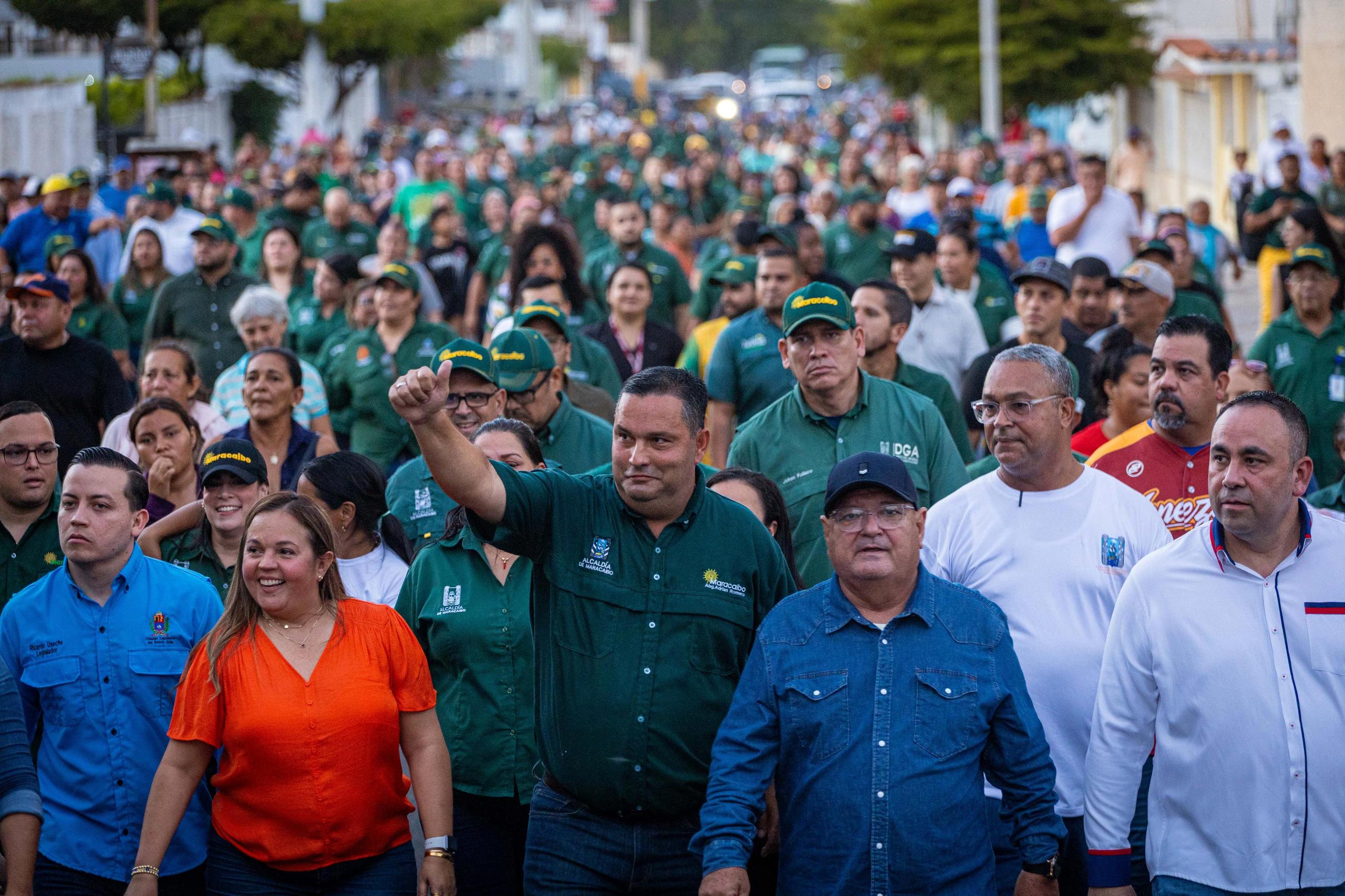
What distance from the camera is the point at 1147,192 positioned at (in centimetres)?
3859

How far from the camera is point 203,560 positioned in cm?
630

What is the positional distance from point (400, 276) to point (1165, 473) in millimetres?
5383

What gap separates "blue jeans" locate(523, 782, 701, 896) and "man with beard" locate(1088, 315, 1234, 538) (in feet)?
7.68

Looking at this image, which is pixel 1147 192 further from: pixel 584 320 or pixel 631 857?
pixel 631 857

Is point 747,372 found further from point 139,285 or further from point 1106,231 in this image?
point 1106,231

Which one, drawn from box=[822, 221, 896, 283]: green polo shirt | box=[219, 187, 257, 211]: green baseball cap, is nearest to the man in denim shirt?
box=[822, 221, 896, 283]: green polo shirt

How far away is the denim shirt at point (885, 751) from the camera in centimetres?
430

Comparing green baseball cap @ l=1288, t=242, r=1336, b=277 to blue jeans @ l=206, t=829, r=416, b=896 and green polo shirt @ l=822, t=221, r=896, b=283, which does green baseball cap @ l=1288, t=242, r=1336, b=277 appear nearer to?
green polo shirt @ l=822, t=221, r=896, b=283

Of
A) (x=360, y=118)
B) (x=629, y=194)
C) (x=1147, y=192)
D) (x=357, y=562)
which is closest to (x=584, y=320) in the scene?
(x=357, y=562)

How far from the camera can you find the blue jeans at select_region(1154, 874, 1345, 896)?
14.6 feet

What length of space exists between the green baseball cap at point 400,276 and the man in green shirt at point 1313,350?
5.02 m

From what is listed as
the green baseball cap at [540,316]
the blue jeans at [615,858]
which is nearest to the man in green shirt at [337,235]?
the green baseball cap at [540,316]

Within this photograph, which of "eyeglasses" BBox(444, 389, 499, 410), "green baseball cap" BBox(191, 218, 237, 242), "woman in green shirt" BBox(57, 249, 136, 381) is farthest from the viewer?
"green baseball cap" BBox(191, 218, 237, 242)

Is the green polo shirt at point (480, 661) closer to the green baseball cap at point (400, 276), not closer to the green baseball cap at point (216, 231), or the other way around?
the green baseball cap at point (400, 276)
